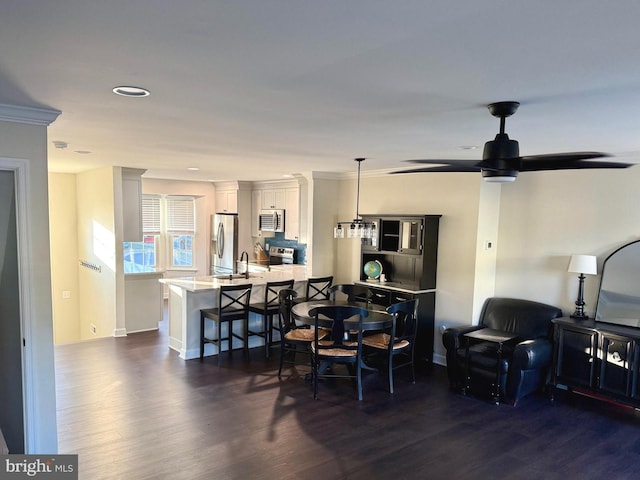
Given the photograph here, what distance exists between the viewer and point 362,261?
21.2 ft

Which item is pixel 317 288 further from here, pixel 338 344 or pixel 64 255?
pixel 64 255

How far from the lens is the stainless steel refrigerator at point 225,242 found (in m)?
8.83

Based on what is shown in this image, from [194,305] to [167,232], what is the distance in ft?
13.7

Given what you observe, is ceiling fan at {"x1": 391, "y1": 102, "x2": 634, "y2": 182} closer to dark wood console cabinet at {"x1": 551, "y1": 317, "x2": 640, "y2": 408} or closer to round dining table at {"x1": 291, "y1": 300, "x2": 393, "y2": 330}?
round dining table at {"x1": 291, "y1": 300, "x2": 393, "y2": 330}

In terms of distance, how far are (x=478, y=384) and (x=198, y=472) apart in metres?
2.92

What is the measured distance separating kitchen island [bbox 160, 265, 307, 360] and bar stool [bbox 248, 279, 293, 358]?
0.15 m

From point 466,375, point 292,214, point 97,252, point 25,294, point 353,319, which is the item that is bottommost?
point 466,375

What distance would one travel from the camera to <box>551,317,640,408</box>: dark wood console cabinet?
4.12 meters

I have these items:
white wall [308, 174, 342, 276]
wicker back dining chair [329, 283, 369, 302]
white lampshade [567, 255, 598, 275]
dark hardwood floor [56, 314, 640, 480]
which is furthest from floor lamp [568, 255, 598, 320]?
white wall [308, 174, 342, 276]

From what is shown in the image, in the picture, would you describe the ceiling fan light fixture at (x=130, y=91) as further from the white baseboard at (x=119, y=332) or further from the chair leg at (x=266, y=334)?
the white baseboard at (x=119, y=332)

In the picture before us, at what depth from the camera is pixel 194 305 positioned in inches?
228

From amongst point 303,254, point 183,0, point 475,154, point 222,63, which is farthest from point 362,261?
point 183,0

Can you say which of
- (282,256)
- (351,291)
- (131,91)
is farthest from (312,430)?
(282,256)

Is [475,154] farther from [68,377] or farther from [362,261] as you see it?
[68,377]
